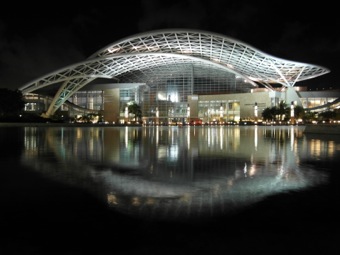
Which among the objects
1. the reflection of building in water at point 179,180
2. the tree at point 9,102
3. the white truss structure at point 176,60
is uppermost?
the white truss structure at point 176,60

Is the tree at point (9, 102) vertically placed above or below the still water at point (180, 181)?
above

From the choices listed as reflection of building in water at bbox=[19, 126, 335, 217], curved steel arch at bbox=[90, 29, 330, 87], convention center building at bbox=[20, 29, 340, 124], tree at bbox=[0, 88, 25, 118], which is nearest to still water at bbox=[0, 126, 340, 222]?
reflection of building in water at bbox=[19, 126, 335, 217]

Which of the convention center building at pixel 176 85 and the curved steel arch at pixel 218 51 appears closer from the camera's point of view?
the curved steel arch at pixel 218 51

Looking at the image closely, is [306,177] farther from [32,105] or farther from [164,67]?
[32,105]

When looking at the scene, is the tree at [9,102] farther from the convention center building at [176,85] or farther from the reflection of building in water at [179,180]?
the reflection of building in water at [179,180]

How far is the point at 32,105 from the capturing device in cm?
10525

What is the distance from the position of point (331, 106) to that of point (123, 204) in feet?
343

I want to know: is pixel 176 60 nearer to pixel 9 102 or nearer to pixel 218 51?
pixel 218 51

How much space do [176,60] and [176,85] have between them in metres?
16.3

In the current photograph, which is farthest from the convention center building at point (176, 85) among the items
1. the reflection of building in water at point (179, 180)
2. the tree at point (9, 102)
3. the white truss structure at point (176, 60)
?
the reflection of building in water at point (179, 180)

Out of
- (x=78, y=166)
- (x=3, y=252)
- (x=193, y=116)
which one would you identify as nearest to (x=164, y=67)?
(x=193, y=116)

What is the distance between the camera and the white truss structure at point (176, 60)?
73.3 meters

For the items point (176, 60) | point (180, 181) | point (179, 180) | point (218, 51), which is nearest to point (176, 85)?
point (176, 60)

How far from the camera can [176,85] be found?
4316 inches
